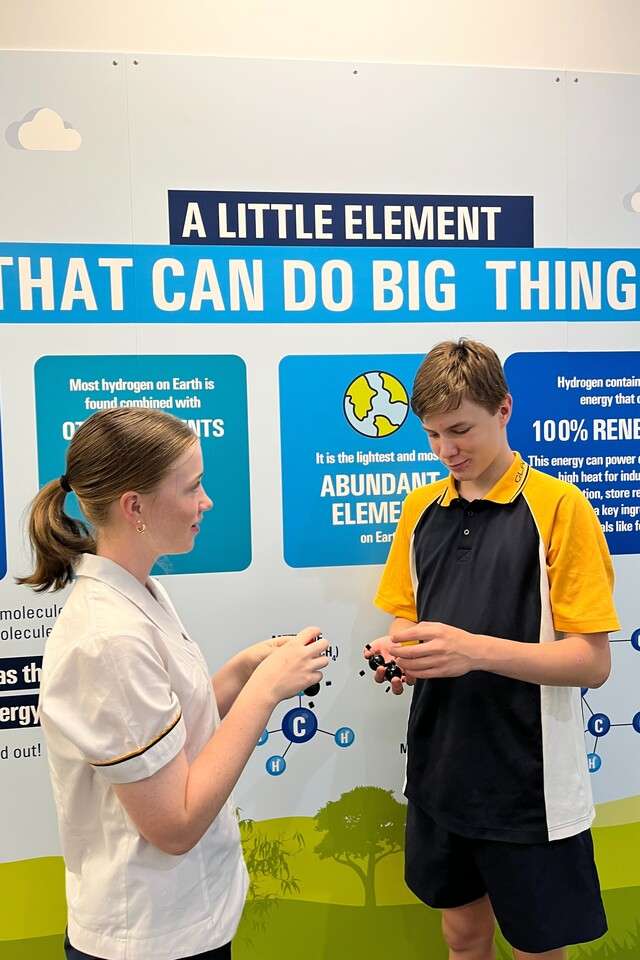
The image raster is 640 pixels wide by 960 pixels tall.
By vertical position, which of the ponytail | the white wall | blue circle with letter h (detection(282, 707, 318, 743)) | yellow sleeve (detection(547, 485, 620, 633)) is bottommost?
blue circle with letter h (detection(282, 707, 318, 743))

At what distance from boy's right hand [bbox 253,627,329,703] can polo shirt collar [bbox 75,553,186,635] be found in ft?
0.51

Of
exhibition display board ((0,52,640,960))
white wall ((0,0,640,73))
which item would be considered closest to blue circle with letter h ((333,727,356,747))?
exhibition display board ((0,52,640,960))

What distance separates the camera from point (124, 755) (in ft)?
3.10

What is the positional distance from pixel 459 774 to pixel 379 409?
77 cm

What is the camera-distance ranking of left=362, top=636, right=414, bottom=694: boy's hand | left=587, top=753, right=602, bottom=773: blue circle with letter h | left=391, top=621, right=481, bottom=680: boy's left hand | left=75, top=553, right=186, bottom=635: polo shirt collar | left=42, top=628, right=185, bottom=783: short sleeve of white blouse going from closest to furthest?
left=42, top=628, right=185, bottom=783: short sleeve of white blouse
left=75, top=553, right=186, bottom=635: polo shirt collar
left=391, top=621, right=481, bottom=680: boy's left hand
left=362, top=636, right=414, bottom=694: boy's hand
left=587, top=753, right=602, bottom=773: blue circle with letter h

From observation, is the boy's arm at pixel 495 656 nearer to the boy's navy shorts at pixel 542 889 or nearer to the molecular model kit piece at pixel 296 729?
the boy's navy shorts at pixel 542 889

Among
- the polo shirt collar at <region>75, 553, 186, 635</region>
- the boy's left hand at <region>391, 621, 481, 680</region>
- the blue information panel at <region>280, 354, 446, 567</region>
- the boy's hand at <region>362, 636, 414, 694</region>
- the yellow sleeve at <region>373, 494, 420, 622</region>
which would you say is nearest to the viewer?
the polo shirt collar at <region>75, 553, 186, 635</region>

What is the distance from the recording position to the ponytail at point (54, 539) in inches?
43.5

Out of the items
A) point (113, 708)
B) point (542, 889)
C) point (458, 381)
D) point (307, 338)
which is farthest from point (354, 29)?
point (542, 889)

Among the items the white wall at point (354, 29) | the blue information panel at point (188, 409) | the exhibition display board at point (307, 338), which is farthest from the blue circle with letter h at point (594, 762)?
the white wall at point (354, 29)

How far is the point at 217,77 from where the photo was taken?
1.62 meters

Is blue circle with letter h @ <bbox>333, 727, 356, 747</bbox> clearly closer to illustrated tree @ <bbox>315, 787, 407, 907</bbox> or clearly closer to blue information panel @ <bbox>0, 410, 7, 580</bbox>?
illustrated tree @ <bbox>315, 787, 407, 907</bbox>

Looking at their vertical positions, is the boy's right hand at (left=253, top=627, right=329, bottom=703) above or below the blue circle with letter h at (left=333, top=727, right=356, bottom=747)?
above

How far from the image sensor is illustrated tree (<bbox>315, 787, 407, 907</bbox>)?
178 cm
